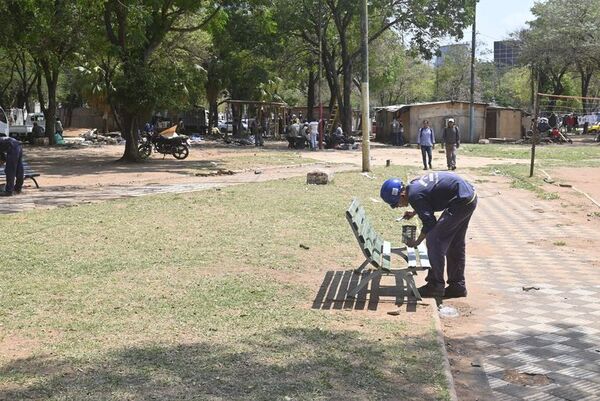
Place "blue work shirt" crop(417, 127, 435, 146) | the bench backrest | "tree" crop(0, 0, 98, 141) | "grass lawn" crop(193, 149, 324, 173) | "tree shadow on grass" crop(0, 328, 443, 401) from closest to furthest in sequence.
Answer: "tree shadow on grass" crop(0, 328, 443, 401)
the bench backrest
"tree" crop(0, 0, 98, 141)
"blue work shirt" crop(417, 127, 435, 146)
"grass lawn" crop(193, 149, 324, 173)

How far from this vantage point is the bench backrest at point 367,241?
6.28 m

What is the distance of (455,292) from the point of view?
6.71 meters

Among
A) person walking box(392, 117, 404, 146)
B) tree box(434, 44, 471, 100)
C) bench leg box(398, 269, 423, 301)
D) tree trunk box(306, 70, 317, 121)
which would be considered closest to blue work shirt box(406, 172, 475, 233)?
bench leg box(398, 269, 423, 301)

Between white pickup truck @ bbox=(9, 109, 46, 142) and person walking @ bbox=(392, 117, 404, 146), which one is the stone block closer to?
person walking @ bbox=(392, 117, 404, 146)

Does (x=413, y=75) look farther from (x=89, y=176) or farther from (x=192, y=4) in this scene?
(x=89, y=176)

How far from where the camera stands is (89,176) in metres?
19.5

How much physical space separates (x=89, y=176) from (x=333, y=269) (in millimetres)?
13564

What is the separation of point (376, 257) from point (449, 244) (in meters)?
0.70

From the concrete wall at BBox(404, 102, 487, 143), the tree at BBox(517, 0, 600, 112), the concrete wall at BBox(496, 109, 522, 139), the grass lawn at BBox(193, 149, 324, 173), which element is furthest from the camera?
the concrete wall at BBox(496, 109, 522, 139)

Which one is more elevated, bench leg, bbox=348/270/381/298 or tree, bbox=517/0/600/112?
tree, bbox=517/0/600/112

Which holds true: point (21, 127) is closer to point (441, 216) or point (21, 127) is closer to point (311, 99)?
point (311, 99)

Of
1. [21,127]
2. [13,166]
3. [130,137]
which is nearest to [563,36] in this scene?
[130,137]

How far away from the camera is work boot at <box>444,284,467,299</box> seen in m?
6.70

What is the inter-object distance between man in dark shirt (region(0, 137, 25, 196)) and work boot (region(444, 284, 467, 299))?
10305mm
